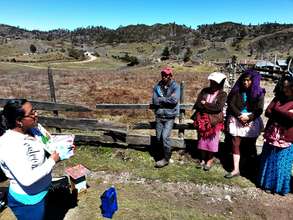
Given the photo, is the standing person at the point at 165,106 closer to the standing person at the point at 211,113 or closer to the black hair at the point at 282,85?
the standing person at the point at 211,113

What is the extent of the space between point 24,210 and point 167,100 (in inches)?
164

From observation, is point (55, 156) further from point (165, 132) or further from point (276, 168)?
point (276, 168)

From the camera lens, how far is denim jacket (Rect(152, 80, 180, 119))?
705 cm

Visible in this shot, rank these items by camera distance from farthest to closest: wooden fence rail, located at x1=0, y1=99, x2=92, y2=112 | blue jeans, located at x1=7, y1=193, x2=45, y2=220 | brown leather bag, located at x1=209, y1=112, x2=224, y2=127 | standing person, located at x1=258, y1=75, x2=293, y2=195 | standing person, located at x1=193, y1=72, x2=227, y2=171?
wooden fence rail, located at x1=0, y1=99, x2=92, y2=112, brown leather bag, located at x1=209, y1=112, x2=224, y2=127, standing person, located at x1=193, y1=72, x2=227, y2=171, standing person, located at x1=258, y1=75, x2=293, y2=195, blue jeans, located at x1=7, y1=193, x2=45, y2=220

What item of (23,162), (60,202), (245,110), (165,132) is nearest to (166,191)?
(165,132)

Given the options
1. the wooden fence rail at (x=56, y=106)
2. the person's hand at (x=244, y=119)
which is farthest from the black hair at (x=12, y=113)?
the wooden fence rail at (x=56, y=106)

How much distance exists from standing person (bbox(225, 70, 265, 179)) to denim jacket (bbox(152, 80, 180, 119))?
1.10 metres

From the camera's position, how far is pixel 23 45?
145500mm

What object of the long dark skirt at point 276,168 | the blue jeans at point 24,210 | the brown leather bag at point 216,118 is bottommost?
the long dark skirt at point 276,168

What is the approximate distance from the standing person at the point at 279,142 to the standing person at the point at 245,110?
1.35ft

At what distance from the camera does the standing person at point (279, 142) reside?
577cm

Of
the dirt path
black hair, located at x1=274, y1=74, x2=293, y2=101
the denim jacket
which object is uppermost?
black hair, located at x1=274, y1=74, x2=293, y2=101

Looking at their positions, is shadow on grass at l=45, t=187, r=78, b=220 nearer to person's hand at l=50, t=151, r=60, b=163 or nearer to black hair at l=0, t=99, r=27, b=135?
person's hand at l=50, t=151, r=60, b=163

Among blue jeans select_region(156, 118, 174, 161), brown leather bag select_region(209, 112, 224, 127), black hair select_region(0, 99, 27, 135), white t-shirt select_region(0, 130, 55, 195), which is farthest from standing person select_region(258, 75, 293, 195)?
black hair select_region(0, 99, 27, 135)
